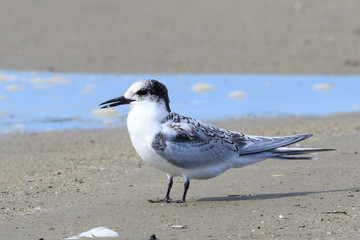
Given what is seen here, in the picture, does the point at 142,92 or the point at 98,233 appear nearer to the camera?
the point at 98,233

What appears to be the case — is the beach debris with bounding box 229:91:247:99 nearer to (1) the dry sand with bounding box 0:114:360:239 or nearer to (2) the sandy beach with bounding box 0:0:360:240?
(2) the sandy beach with bounding box 0:0:360:240

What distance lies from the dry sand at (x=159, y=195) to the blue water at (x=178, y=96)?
1465 millimetres

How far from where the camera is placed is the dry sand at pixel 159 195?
471 centimetres

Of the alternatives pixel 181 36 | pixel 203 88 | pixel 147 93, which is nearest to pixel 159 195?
pixel 147 93

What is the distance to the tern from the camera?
5461mm

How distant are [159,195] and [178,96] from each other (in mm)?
5367

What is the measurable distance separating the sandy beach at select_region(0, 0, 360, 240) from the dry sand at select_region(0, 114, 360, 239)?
0.01 metres

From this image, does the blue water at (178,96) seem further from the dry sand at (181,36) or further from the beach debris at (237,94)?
the dry sand at (181,36)

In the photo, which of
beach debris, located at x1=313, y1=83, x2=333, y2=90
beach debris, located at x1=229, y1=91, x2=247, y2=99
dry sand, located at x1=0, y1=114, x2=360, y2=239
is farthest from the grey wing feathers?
beach debris, located at x1=313, y1=83, x2=333, y2=90

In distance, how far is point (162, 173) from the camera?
22.2ft

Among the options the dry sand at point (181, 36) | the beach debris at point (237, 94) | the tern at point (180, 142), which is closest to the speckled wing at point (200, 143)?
the tern at point (180, 142)

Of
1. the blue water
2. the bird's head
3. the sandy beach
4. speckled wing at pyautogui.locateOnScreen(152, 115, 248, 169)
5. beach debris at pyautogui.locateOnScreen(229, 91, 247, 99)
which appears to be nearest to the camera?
the sandy beach

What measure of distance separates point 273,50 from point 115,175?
9452mm

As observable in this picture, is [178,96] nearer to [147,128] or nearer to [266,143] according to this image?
[266,143]
